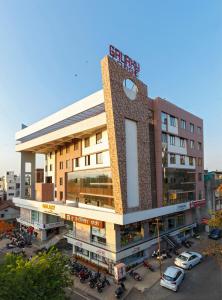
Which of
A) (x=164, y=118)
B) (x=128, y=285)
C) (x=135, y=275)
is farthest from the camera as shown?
(x=164, y=118)

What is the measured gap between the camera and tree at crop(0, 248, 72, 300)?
16031mm

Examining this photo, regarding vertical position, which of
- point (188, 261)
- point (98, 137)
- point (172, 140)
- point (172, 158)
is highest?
point (98, 137)

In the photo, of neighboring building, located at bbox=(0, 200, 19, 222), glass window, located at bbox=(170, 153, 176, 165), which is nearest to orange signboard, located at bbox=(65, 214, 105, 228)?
glass window, located at bbox=(170, 153, 176, 165)

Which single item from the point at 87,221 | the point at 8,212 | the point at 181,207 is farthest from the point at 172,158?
the point at 8,212

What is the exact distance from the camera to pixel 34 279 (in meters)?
17.7

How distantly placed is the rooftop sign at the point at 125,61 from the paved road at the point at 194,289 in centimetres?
2897

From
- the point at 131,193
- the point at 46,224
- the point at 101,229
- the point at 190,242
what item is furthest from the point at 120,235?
the point at 46,224

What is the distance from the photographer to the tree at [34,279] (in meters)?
16.0

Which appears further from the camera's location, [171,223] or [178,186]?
[178,186]

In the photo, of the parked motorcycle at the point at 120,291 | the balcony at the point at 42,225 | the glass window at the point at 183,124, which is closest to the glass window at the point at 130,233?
the parked motorcycle at the point at 120,291

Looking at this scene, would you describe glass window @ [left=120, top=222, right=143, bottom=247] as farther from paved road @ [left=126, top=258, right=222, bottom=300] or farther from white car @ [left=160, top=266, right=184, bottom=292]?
white car @ [left=160, top=266, right=184, bottom=292]

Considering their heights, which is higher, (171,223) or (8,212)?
(171,223)

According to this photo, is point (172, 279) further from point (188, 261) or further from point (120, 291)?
point (188, 261)

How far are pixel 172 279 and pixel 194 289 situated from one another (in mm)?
2794
